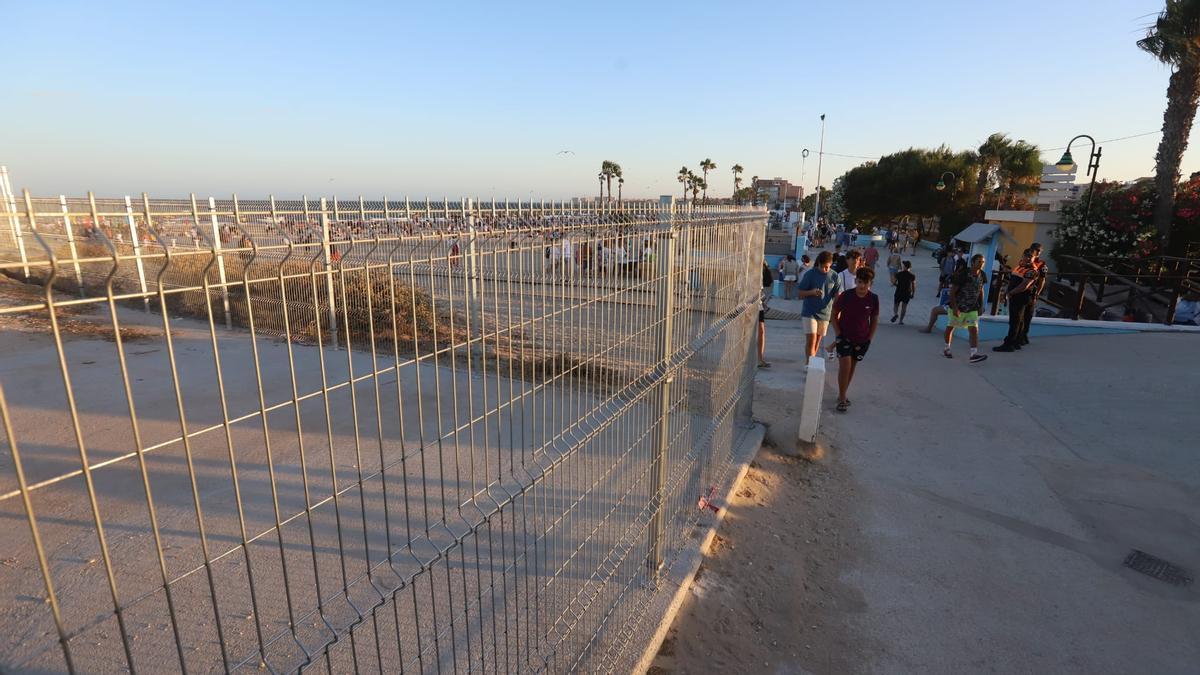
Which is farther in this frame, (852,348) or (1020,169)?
(1020,169)

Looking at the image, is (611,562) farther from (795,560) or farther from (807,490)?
(807,490)

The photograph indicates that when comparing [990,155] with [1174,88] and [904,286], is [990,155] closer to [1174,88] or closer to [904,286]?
[1174,88]

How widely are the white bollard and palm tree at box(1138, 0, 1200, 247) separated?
15744 mm

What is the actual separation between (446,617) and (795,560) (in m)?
2.42

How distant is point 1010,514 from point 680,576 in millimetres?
2994

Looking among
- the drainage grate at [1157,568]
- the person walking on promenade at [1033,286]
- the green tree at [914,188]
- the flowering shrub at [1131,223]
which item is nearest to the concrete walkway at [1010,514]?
the drainage grate at [1157,568]

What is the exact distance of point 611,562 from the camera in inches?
143

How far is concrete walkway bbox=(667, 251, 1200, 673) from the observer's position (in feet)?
11.6

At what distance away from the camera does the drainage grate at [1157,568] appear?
13.3ft

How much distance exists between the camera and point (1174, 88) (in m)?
16.0

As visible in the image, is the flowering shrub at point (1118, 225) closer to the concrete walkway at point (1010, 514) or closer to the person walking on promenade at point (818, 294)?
the concrete walkway at point (1010, 514)

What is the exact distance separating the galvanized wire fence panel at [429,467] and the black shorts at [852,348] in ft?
4.28

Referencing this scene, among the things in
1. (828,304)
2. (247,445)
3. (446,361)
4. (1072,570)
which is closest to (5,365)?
(247,445)

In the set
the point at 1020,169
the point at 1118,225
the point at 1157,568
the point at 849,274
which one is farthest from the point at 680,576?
the point at 1020,169
